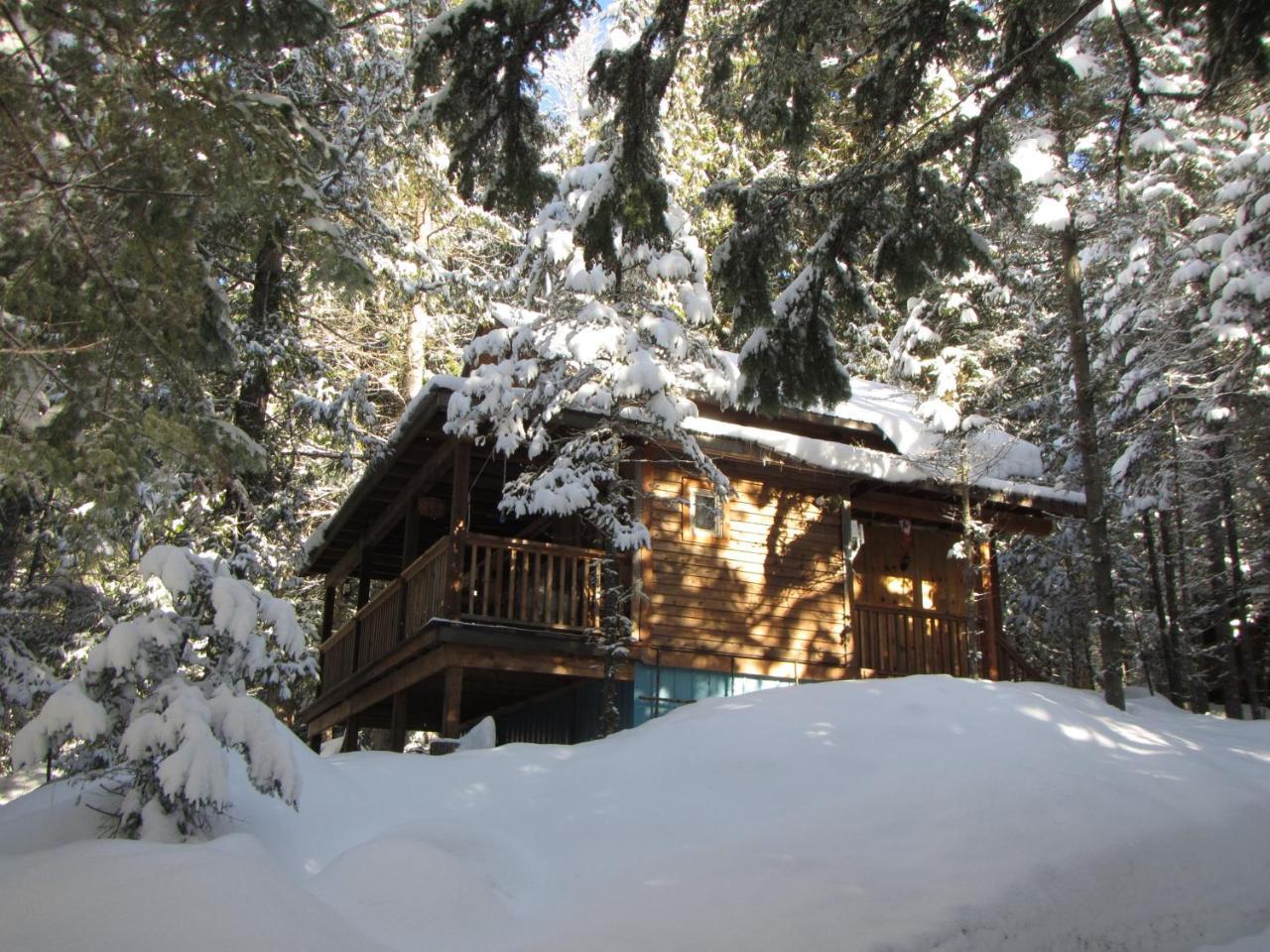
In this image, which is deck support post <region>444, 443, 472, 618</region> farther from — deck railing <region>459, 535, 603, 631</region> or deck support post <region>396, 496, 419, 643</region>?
deck support post <region>396, 496, 419, 643</region>

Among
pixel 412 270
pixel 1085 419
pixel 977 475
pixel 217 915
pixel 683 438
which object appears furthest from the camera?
pixel 412 270

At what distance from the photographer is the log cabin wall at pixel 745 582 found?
14.2 metres

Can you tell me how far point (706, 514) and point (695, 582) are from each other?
976mm

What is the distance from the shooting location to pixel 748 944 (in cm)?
618

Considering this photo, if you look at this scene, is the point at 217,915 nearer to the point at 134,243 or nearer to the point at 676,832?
the point at 676,832

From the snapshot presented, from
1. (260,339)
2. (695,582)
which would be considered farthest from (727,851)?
(260,339)

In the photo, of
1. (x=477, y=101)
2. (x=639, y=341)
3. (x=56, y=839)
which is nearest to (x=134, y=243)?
(x=477, y=101)

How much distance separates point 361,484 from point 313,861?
30.6ft

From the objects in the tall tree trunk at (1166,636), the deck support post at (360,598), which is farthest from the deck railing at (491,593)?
the tall tree trunk at (1166,636)

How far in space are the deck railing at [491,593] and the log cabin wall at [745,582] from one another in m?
0.92

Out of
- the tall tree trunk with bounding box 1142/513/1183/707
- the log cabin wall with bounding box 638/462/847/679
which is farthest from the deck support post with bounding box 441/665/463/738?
the tall tree trunk with bounding box 1142/513/1183/707

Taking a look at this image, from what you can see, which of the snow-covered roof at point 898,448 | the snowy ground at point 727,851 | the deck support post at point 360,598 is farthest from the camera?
the deck support post at point 360,598

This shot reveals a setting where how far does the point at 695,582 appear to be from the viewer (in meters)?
14.5

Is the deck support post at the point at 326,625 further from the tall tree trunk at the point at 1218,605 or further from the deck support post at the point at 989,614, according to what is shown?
the tall tree trunk at the point at 1218,605
